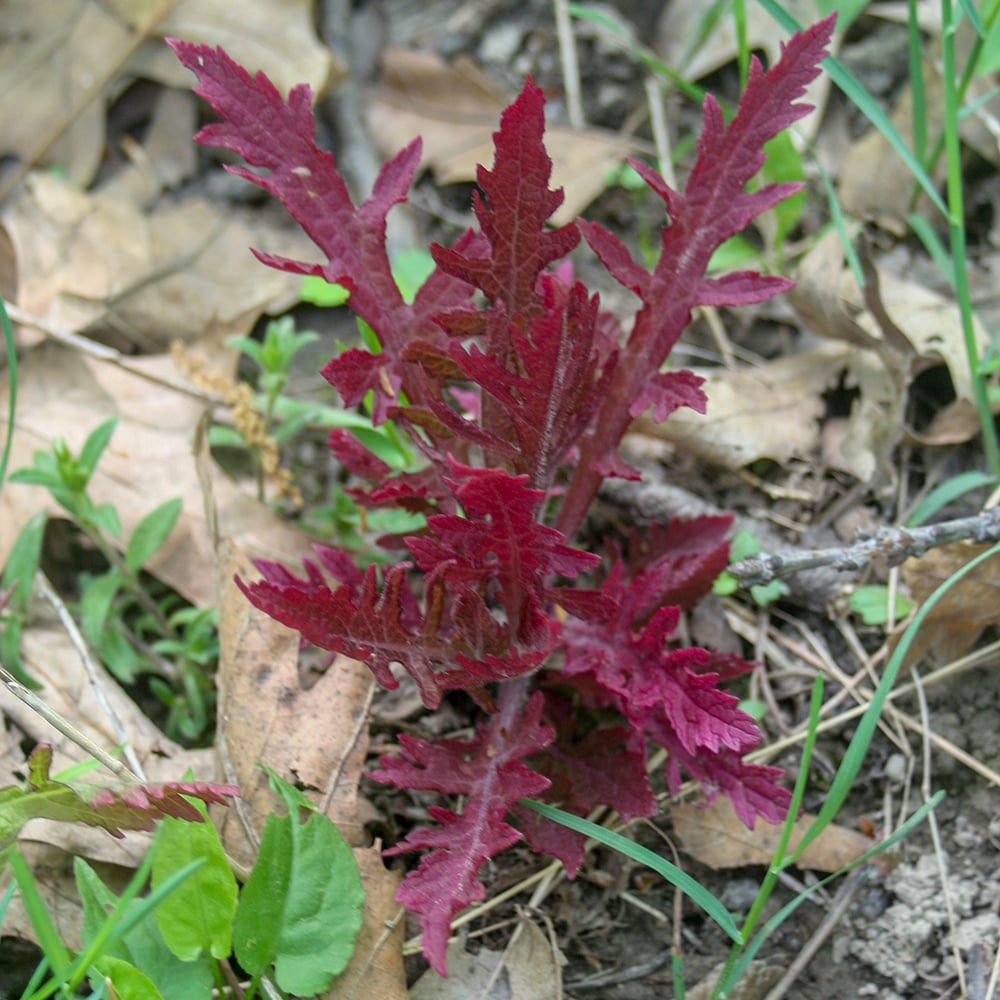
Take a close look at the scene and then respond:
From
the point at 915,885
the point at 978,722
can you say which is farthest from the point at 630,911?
the point at 978,722

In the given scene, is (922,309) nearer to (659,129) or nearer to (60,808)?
(659,129)

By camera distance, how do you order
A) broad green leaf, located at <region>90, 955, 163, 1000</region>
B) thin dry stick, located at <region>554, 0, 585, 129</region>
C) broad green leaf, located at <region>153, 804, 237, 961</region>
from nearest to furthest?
broad green leaf, located at <region>90, 955, 163, 1000</region>
broad green leaf, located at <region>153, 804, 237, 961</region>
thin dry stick, located at <region>554, 0, 585, 129</region>

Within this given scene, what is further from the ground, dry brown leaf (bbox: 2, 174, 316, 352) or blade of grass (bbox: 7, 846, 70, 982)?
dry brown leaf (bbox: 2, 174, 316, 352)

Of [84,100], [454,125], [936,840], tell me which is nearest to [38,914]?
[936,840]

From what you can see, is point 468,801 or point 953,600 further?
point 953,600

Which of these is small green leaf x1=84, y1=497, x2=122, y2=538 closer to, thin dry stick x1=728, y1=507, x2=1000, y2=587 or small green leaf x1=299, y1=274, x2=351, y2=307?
small green leaf x1=299, y1=274, x2=351, y2=307

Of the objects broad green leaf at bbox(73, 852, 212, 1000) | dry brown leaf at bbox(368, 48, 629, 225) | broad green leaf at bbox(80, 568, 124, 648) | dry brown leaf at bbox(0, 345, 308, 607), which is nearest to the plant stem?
dry brown leaf at bbox(368, 48, 629, 225)

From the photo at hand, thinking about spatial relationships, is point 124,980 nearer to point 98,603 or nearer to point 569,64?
point 98,603
